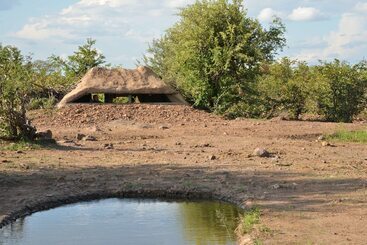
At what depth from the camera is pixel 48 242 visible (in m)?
9.03

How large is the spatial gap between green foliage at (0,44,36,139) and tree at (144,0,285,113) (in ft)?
33.0

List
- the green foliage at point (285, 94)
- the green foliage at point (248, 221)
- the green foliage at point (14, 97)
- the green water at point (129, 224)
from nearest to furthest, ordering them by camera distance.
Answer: the green foliage at point (248, 221) < the green water at point (129, 224) < the green foliage at point (14, 97) < the green foliage at point (285, 94)

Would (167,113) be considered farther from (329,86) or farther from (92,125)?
(329,86)

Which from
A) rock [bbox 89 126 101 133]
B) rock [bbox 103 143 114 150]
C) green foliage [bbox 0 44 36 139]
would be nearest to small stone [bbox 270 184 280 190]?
rock [bbox 103 143 114 150]

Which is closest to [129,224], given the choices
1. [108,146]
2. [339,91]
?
[108,146]

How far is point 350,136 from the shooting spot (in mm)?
19094

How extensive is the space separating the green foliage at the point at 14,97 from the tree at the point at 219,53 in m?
10.1

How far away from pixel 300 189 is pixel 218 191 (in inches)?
52.9

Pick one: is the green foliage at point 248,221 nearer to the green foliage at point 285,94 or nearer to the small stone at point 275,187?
the small stone at point 275,187

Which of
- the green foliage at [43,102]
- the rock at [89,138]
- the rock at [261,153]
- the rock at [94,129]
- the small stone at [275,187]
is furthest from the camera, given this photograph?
the rock at [94,129]

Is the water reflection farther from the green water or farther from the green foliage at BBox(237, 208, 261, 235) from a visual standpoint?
the green foliage at BBox(237, 208, 261, 235)

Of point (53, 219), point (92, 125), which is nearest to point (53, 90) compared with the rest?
point (92, 125)

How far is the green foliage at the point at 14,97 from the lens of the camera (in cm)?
1627

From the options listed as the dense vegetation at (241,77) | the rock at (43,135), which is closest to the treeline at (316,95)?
the dense vegetation at (241,77)
